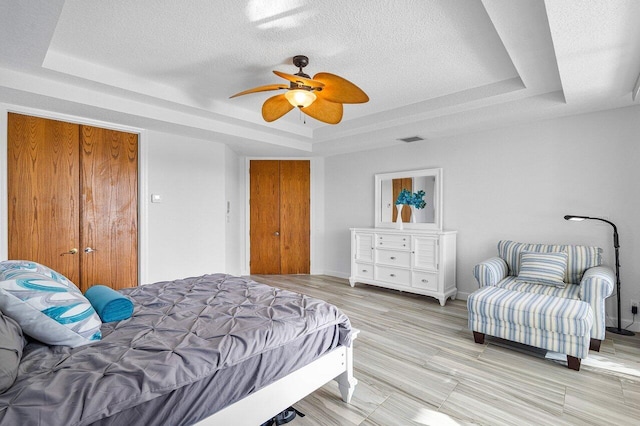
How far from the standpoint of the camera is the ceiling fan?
233cm

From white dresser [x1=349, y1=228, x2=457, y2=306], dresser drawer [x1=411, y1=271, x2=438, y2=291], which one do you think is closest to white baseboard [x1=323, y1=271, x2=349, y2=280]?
white dresser [x1=349, y1=228, x2=457, y2=306]

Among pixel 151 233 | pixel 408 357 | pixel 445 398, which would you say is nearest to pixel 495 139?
pixel 408 357

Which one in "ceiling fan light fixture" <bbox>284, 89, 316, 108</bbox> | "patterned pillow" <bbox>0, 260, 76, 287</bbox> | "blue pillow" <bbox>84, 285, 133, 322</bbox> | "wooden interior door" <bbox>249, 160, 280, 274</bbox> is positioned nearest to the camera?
"patterned pillow" <bbox>0, 260, 76, 287</bbox>

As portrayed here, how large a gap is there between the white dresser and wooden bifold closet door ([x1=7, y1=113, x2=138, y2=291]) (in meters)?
3.12

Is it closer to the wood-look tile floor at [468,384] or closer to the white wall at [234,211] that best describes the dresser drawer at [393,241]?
the wood-look tile floor at [468,384]

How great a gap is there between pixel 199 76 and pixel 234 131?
3.86 ft

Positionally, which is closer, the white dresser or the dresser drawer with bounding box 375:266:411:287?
the white dresser

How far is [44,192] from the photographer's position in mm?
3127

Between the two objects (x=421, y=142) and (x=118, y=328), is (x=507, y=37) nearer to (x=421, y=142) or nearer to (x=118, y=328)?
(x=421, y=142)

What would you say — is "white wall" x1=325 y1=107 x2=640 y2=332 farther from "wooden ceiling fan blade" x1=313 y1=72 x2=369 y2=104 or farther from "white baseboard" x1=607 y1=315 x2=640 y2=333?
"wooden ceiling fan blade" x1=313 y1=72 x2=369 y2=104

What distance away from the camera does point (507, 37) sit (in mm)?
2098

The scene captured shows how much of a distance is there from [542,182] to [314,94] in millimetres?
2909

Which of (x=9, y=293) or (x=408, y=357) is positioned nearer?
(x=9, y=293)

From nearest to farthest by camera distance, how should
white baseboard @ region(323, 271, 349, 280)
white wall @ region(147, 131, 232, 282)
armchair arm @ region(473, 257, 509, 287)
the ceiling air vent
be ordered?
armchair arm @ region(473, 257, 509, 287), white wall @ region(147, 131, 232, 282), the ceiling air vent, white baseboard @ region(323, 271, 349, 280)
